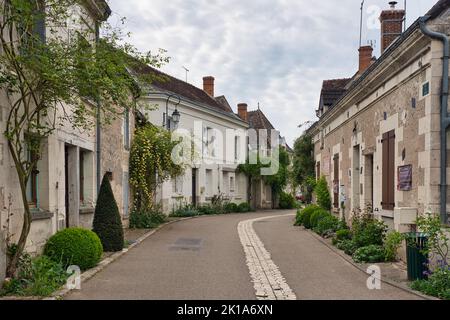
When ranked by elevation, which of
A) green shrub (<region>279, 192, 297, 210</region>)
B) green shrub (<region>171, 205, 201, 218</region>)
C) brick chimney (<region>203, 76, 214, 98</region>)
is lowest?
green shrub (<region>279, 192, 297, 210</region>)

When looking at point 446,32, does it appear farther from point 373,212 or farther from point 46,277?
point 46,277

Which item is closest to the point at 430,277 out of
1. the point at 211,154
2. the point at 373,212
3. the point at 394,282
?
the point at 394,282

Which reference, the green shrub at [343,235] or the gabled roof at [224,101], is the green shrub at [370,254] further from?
the gabled roof at [224,101]

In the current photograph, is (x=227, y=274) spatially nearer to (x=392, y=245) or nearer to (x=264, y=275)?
(x=264, y=275)

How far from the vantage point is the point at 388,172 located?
981cm

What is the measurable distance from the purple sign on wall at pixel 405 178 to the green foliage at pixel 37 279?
233 inches

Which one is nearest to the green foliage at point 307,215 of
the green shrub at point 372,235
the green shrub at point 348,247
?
the green shrub at point 348,247

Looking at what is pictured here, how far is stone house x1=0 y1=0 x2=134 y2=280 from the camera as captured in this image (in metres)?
6.93

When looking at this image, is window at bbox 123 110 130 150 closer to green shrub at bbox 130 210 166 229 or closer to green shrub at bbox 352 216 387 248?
green shrub at bbox 130 210 166 229

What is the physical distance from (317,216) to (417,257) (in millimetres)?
8578

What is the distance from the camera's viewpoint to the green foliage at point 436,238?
6598mm

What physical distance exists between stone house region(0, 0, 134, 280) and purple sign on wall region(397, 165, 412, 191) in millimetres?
5919

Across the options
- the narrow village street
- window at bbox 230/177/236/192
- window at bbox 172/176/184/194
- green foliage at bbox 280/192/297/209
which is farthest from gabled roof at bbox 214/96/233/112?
the narrow village street

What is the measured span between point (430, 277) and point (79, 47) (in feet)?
19.8
